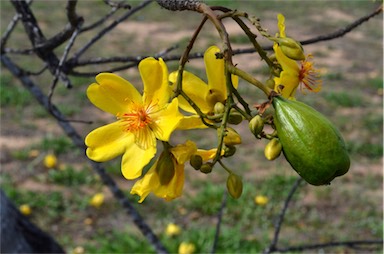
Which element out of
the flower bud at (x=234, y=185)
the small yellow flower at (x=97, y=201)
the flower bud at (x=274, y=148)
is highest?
the flower bud at (x=274, y=148)

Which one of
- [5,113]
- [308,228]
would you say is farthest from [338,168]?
[5,113]

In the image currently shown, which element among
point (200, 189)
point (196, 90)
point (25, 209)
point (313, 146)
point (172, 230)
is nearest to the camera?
point (313, 146)

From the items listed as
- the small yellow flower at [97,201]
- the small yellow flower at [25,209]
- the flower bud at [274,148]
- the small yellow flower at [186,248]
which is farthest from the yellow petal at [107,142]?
the small yellow flower at [97,201]

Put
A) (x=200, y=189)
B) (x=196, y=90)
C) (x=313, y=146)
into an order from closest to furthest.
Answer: (x=313, y=146) < (x=196, y=90) < (x=200, y=189)

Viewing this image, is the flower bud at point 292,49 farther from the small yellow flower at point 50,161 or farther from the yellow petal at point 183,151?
the small yellow flower at point 50,161

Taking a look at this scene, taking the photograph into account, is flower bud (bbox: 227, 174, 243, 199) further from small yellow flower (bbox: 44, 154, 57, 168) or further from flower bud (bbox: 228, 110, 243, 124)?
small yellow flower (bbox: 44, 154, 57, 168)

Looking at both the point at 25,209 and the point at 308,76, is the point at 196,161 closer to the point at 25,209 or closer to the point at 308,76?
the point at 308,76

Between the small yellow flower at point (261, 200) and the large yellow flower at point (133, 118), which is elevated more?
the large yellow flower at point (133, 118)

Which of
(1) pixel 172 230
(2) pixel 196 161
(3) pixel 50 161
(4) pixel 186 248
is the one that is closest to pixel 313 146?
(2) pixel 196 161
